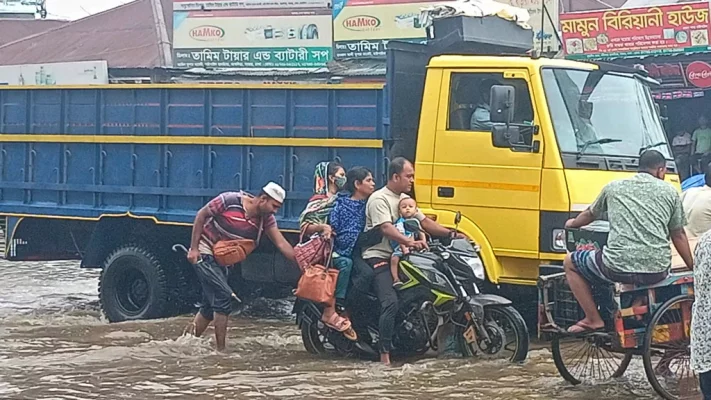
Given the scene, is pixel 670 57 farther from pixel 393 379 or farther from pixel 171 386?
pixel 171 386

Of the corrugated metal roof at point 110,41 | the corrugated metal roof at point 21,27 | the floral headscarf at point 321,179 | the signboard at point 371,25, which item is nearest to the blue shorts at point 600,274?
the floral headscarf at point 321,179

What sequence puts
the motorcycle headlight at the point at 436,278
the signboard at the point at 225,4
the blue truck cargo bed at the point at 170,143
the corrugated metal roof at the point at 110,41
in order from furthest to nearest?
the corrugated metal roof at the point at 110,41
the signboard at the point at 225,4
the blue truck cargo bed at the point at 170,143
the motorcycle headlight at the point at 436,278

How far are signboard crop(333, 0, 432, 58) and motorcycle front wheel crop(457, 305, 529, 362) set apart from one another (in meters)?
12.2

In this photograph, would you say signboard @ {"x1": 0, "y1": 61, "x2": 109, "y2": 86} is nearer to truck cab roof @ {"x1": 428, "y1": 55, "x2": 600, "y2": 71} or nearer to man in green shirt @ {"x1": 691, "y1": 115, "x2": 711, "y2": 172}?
man in green shirt @ {"x1": 691, "y1": 115, "x2": 711, "y2": 172}

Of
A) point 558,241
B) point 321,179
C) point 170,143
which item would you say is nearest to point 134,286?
point 170,143

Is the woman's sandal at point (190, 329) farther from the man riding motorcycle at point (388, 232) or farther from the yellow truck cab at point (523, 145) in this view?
the yellow truck cab at point (523, 145)

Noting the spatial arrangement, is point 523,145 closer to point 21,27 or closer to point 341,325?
point 341,325

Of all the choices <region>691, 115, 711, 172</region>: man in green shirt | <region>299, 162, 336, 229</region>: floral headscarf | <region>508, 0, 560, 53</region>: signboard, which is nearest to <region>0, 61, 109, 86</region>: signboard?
<region>508, 0, 560, 53</region>: signboard

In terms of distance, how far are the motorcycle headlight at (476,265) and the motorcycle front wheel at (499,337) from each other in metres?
0.28

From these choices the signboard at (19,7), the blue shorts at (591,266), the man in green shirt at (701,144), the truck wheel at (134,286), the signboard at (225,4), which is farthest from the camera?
the signboard at (19,7)

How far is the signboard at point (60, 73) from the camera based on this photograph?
2003cm

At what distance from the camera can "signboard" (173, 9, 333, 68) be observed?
21312 millimetres

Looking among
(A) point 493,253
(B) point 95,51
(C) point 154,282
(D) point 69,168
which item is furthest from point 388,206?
(B) point 95,51

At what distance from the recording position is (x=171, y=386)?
25.3ft
